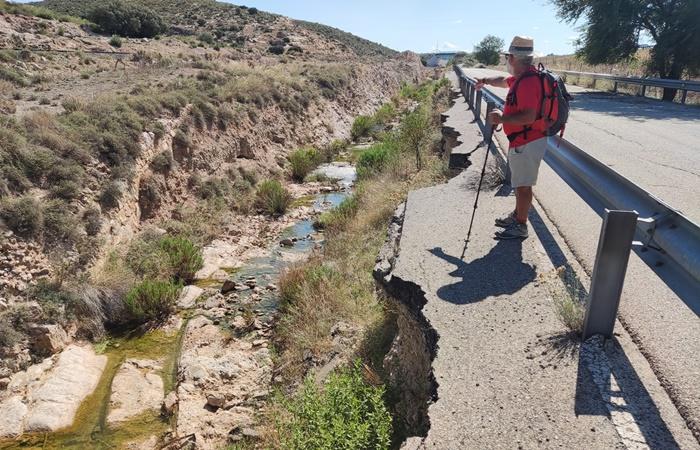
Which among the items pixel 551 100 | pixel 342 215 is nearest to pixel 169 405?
pixel 551 100

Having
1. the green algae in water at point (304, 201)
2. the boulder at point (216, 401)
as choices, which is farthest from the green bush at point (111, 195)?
the boulder at point (216, 401)

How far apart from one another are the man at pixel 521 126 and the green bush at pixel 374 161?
858cm

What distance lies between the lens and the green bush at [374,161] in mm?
13984

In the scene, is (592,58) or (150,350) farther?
(592,58)

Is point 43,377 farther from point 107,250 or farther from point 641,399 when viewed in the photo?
point 641,399

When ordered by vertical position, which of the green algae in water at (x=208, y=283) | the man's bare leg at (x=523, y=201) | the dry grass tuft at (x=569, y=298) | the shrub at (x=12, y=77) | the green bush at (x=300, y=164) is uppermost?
the shrub at (x=12, y=77)

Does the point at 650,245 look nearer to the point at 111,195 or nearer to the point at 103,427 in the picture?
the point at 103,427

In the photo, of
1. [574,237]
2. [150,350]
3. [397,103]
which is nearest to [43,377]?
[150,350]

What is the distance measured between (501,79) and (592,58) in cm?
1984

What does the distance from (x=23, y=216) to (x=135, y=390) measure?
3877 mm

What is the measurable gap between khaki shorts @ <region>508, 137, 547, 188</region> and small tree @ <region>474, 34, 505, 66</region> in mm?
74595

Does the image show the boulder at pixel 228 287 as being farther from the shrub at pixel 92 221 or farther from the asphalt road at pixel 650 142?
the asphalt road at pixel 650 142

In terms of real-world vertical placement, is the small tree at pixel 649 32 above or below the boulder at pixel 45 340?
above

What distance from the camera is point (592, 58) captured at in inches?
856
